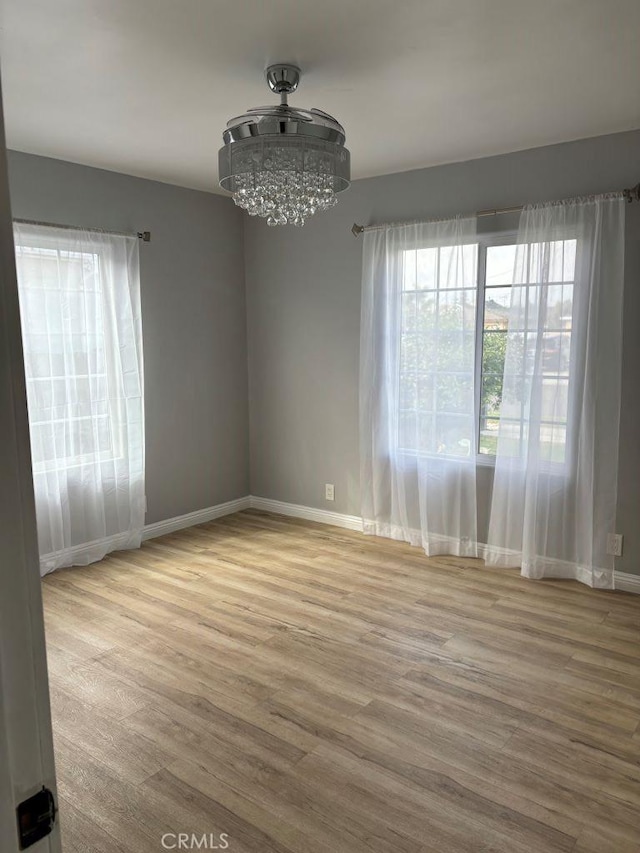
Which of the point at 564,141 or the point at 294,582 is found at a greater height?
the point at 564,141

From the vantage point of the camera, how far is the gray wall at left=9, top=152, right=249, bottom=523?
429 cm

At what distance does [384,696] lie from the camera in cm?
272

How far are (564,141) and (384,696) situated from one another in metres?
3.16

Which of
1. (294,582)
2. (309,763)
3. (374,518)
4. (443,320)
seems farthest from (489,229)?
(309,763)

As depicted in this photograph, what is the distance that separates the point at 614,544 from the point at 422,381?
155 centimetres

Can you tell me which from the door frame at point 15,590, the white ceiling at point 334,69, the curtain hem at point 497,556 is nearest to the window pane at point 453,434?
the curtain hem at point 497,556

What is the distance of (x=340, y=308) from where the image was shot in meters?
4.79

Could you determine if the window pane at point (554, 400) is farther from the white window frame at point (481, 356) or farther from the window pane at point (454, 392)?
the window pane at point (454, 392)

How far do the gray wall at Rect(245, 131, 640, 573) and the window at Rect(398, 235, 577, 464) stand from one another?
29cm

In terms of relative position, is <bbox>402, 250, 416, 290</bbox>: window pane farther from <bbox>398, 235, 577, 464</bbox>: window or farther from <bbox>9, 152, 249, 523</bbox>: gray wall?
<bbox>9, 152, 249, 523</bbox>: gray wall

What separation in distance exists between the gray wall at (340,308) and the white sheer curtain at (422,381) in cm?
19

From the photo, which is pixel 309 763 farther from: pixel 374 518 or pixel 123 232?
pixel 123 232

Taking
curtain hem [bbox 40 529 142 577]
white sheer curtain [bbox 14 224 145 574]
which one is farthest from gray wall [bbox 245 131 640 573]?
curtain hem [bbox 40 529 142 577]

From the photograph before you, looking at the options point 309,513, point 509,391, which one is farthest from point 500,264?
point 309,513
